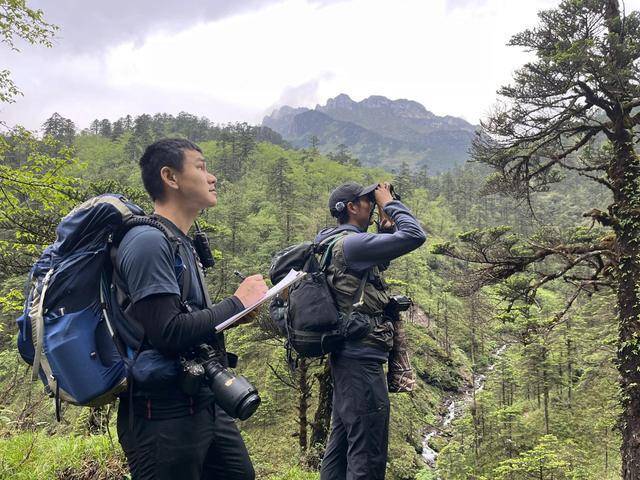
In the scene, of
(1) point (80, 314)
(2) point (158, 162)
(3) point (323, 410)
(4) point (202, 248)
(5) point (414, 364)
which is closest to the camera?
(1) point (80, 314)

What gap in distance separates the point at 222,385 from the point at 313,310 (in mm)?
1065

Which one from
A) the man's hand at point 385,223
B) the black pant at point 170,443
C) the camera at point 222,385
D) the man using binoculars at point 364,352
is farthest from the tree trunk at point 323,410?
the camera at point 222,385

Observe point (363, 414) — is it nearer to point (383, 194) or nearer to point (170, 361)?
point (170, 361)

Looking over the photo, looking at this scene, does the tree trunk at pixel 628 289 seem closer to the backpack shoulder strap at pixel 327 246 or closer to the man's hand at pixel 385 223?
the man's hand at pixel 385 223

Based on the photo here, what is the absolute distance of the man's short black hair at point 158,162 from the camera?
215 cm

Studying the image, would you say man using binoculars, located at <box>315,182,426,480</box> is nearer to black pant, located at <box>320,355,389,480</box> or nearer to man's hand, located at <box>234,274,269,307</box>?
black pant, located at <box>320,355,389,480</box>

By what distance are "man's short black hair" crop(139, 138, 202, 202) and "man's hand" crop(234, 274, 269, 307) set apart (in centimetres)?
64

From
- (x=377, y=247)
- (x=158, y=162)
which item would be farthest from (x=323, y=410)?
(x=158, y=162)

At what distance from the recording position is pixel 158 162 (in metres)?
2.15

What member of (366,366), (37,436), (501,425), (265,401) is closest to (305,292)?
(366,366)

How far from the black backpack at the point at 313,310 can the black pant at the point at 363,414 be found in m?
0.19

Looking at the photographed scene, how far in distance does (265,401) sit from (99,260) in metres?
22.5

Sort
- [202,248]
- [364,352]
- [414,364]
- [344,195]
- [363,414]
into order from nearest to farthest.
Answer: [202,248] → [363,414] → [364,352] → [344,195] → [414,364]

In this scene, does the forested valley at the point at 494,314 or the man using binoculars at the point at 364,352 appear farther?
the forested valley at the point at 494,314
